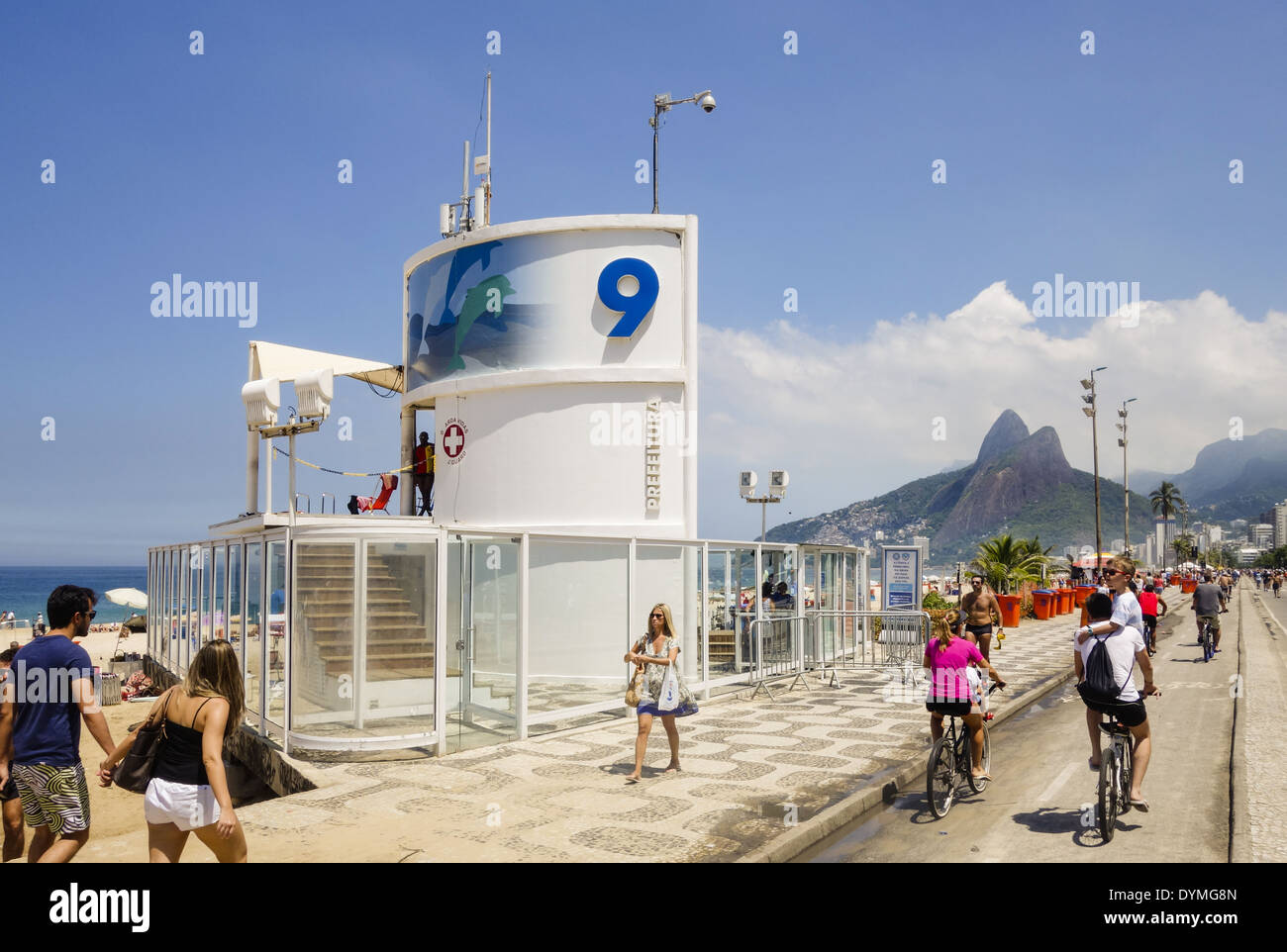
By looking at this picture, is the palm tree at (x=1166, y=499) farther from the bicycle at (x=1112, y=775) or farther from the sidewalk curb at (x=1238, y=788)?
the bicycle at (x=1112, y=775)

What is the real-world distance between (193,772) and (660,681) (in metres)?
5.29

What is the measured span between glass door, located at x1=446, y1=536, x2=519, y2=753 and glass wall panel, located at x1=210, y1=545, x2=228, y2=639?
535cm

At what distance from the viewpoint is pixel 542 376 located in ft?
59.1

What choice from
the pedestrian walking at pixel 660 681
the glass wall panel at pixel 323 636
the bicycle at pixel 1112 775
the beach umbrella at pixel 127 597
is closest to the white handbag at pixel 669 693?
the pedestrian walking at pixel 660 681

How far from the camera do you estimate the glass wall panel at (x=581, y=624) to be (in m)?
13.7

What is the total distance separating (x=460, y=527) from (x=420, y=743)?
2601mm

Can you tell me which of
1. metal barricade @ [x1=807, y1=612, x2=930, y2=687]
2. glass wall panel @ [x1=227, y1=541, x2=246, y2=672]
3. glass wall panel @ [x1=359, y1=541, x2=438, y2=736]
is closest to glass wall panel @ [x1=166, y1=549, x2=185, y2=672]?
glass wall panel @ [x1=227, y1=541, x2=246, y2=672]

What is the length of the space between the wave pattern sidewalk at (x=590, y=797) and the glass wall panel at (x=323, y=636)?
0.75 meters

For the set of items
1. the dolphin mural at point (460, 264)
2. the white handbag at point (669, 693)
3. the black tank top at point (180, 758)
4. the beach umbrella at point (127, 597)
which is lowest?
the beach umbrella at point (127, 597)

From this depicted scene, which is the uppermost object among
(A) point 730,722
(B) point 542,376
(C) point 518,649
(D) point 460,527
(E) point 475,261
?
(E) point 475,261

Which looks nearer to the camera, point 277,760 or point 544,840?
point 544,840
